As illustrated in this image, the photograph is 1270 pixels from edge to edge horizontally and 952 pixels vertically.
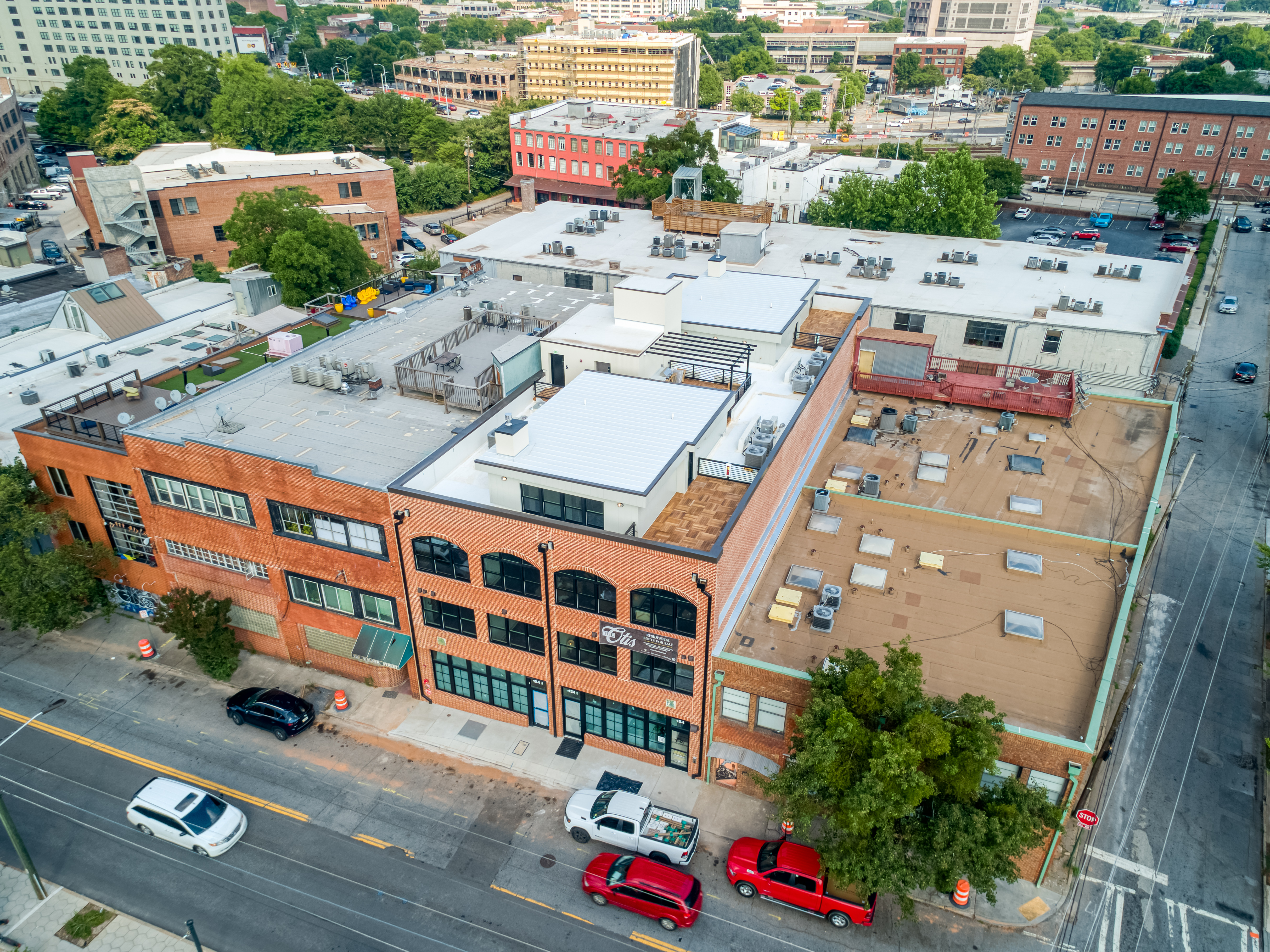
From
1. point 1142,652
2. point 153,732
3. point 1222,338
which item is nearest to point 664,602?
point 153,732

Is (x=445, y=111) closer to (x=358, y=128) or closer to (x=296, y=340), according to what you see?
(x=358, y=128)

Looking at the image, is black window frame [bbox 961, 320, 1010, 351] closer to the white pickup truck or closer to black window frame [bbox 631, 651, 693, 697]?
black window frame [bbox 631, 651, 693, 697]

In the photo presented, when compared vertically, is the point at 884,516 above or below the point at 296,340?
below

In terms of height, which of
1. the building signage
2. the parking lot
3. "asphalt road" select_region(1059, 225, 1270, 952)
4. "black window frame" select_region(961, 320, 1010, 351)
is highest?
"black window frame" select_region(961, 320, 1010, 351)

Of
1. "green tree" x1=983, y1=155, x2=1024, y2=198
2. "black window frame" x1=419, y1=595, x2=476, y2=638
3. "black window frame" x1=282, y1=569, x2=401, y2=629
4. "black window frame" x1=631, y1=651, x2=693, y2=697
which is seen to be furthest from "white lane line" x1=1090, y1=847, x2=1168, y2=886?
"green tree" x1=983, y1=155, x2=1024, y2=198

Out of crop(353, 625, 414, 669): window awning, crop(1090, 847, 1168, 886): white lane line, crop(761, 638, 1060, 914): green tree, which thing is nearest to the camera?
crop(761, 638, 1060, 914): green tree
